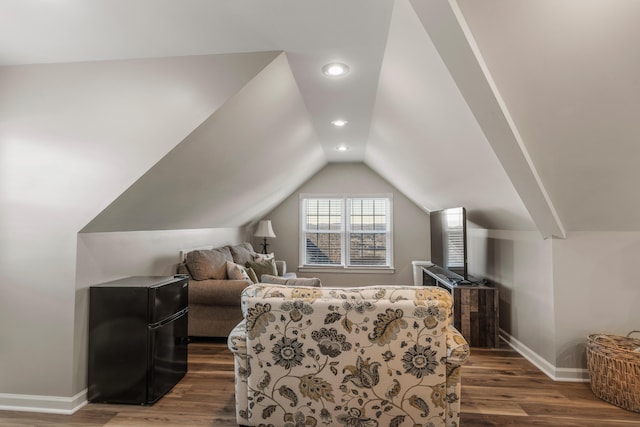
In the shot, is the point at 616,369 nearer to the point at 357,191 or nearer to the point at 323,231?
the point at 357,191

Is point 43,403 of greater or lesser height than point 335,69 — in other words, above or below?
below

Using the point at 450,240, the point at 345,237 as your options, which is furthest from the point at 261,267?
the point at 450,240

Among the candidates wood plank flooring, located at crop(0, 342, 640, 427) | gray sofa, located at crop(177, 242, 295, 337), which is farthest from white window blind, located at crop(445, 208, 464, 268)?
gray sofa, located at crop(177, 242, 295, 337)

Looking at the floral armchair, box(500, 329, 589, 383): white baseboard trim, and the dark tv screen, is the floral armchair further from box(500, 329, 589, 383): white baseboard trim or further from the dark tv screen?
the dark tv screen

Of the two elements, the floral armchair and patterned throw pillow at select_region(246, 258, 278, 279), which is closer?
the floral armchair

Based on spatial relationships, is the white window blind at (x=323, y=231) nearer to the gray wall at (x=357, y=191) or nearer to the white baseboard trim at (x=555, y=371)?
the gray wall at (x=357, y=191)

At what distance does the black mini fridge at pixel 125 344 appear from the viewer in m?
2.46

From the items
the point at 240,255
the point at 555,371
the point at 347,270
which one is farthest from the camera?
the point at 347,270

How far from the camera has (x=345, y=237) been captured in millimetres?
6699

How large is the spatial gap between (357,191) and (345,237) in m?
A: 0.91

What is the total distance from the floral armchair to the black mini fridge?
0.86 metres

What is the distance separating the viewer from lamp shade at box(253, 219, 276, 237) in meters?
6.25

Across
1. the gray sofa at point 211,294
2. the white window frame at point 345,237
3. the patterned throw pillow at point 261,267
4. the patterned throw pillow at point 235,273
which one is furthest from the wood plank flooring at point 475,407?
the white window frame at point 345,237

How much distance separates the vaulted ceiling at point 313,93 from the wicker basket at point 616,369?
880 millimetres
